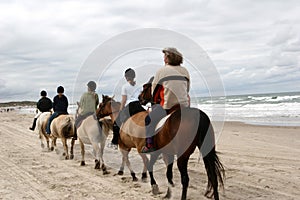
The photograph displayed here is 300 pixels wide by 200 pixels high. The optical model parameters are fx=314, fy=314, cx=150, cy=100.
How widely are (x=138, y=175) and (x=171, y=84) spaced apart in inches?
122

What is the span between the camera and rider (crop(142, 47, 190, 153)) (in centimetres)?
540

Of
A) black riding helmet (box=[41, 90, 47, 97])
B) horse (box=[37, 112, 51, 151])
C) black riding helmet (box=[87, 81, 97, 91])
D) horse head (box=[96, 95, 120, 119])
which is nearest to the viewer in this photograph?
horse head (box=[96, 95, 120, 119])

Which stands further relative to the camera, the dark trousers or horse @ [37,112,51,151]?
horse @ [37,112,51,151]

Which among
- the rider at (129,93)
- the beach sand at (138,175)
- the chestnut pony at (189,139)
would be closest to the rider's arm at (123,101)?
the rider at (129,93)

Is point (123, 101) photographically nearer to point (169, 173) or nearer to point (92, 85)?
point (92, 85)

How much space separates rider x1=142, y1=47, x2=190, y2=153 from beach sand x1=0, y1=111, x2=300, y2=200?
174 cm

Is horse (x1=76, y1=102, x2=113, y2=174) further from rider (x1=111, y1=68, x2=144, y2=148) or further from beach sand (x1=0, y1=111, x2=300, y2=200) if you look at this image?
rider (x1=111, y1=68, x2=144, y2=148)

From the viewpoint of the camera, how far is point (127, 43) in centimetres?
700

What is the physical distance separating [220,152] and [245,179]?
10.7 ft

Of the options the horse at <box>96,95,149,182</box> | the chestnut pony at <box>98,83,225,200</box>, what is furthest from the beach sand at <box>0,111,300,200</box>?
the chestnut pony at <box>98,83,225,200</box>

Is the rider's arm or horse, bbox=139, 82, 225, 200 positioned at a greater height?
the rider's arm

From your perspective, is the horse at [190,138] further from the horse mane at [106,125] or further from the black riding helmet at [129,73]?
the horse mane at [106,125]

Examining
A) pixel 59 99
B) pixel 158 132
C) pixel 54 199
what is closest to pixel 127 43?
pixel 158 132

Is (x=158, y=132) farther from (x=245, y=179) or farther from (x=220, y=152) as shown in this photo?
(x=220, y=152)
